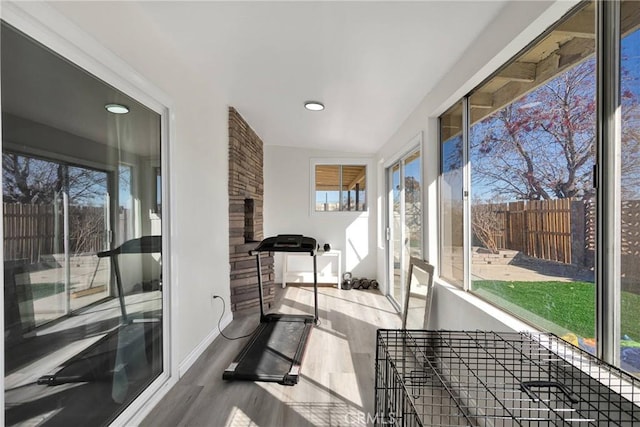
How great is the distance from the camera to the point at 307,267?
570cm

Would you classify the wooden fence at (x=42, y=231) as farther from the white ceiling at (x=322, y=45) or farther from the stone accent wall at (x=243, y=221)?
the stone accent wall at (x=243, y=221)

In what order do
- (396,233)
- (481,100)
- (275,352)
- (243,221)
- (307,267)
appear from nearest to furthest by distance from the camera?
(481,100) < (275,352) < (243,221) < (396,233) < (307,267)

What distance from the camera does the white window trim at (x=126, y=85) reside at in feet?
4.17

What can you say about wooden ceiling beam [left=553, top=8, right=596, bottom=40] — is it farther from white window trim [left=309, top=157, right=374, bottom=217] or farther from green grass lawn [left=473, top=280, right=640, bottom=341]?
white window trim [left=309, top=157, right=374, bottom=217]

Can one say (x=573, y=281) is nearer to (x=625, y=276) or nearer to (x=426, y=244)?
(x=625, y=276)

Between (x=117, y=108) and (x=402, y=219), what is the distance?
11.1 feet

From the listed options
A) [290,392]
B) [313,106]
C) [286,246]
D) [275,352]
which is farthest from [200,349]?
[313,106]

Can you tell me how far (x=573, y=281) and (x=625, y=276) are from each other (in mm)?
233

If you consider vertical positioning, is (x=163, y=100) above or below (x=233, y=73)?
below

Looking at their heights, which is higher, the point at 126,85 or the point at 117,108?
the point at 126,85

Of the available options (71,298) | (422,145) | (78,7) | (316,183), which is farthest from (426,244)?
(316,183)

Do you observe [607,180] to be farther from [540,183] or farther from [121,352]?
[121,352]

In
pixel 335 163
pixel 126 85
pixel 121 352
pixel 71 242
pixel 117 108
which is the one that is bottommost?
pixel 121 352

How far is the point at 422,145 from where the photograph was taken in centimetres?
300
